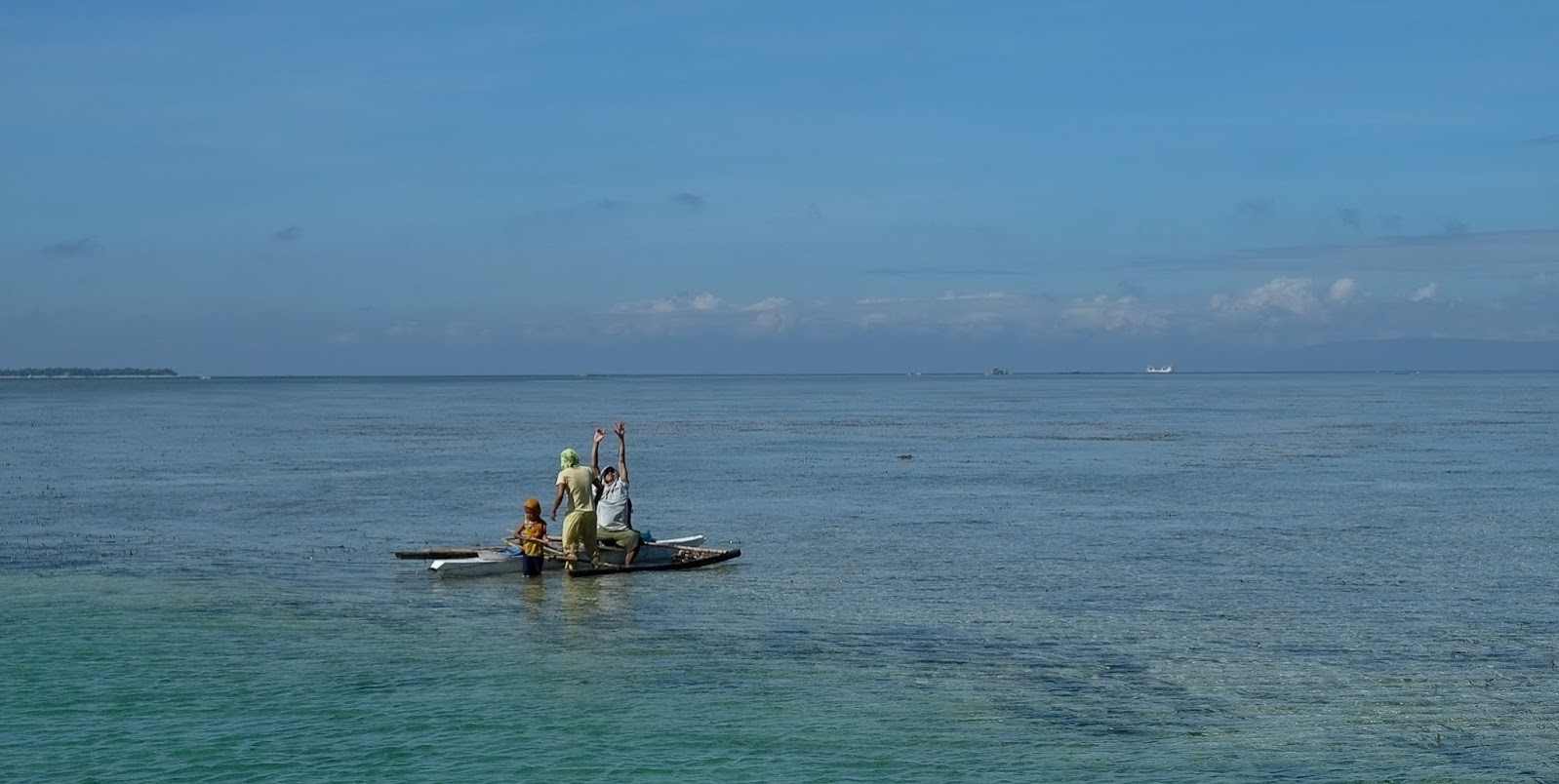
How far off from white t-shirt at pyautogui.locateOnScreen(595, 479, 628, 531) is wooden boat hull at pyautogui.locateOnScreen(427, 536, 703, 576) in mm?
480

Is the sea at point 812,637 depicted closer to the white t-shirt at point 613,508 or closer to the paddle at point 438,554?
the paddle at point 438,554

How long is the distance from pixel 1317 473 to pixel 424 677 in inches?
1770

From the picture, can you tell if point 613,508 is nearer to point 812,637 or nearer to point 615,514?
point 615,514

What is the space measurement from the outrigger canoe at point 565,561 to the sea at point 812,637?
301mm

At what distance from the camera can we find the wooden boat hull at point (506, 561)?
3042cm

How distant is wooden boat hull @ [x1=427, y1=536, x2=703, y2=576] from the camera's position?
30422 millimetres

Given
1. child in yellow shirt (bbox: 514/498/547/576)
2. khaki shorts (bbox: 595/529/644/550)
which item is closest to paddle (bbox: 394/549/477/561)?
child in yellow shirt (bbox: 514/498/547/576)

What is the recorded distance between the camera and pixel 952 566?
1293 inches

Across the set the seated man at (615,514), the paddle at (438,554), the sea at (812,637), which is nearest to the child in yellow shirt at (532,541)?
the sea at (812,637)

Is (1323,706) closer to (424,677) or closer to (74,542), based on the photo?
(424,677)

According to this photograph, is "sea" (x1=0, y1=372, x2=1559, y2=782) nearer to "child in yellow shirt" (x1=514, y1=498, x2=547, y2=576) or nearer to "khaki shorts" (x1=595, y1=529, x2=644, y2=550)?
Answer: "child in yellow shirt" (x1=514, y1=498, x2=547, y2=576)

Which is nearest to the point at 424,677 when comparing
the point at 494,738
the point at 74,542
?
the point at 494,738

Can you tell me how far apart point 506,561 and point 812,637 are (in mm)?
8819

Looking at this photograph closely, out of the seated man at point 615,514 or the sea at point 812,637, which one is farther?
the seated man at point 615,514
